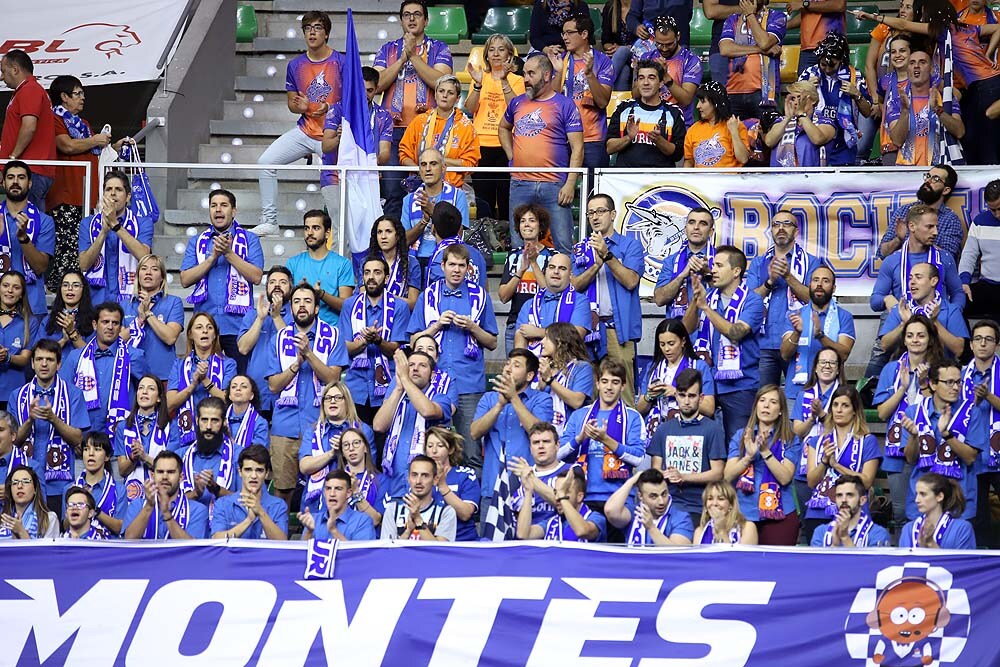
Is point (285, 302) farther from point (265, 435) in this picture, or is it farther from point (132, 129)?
point (132, 129)

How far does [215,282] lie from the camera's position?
40.0 ft

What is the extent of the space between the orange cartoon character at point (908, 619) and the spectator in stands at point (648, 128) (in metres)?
4.80

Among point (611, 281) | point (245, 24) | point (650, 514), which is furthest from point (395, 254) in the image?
point (245, 24)

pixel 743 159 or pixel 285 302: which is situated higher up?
pixel 743 159

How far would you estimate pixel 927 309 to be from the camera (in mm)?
11227

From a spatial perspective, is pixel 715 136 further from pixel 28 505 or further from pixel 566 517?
pixel 28 505

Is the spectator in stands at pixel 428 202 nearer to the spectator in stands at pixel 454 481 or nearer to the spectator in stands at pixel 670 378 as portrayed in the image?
the spectator in stands at pixel 670 378

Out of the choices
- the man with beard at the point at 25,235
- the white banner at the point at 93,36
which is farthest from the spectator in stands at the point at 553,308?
the white banner at the point at 93,36

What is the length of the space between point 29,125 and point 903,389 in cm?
701

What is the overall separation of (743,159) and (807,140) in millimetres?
509

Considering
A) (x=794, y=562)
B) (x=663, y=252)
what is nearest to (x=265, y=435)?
(x=663, y=252)

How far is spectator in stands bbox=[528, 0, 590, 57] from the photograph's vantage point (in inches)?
557

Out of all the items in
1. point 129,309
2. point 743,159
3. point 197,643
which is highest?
point 743,159

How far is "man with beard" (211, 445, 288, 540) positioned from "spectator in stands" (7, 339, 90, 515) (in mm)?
1513
